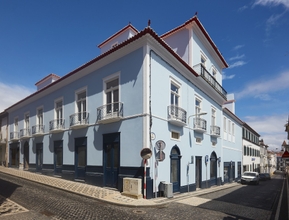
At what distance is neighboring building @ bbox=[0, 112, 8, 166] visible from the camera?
2671 cm

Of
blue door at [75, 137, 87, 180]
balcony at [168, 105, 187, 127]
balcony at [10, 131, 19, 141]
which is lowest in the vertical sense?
blue door at [75, 137, 87, 180]

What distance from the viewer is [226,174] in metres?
24.2

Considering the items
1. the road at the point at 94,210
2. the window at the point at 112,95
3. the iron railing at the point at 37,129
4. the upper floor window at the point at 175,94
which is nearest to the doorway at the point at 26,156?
the iron railing at the point at 37,129

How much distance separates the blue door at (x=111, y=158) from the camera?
12219 mm

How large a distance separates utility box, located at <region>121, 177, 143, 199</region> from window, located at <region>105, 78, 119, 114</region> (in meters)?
4.12

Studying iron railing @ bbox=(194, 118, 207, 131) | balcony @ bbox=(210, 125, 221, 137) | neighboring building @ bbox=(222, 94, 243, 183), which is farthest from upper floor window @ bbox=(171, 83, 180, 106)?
neighboring building @ bbox=(222, 94, 243, 183)

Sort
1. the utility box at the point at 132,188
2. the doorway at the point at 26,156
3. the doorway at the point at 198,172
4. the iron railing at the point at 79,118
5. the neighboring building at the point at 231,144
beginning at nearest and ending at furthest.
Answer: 1. the utility box at the point at 132,188
2. the iron railing at the point at 79,118
3. the doorway at the point at 198,172
4. the doorway at the point at 26,156
5. the neighboring building at the point at 231,144

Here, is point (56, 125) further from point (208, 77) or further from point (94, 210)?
point (208, 77)

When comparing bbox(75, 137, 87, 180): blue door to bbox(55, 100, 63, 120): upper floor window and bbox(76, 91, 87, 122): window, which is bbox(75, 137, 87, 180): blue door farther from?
bbox(55, 100, 63, 120): upper floor window

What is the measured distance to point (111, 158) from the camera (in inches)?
495

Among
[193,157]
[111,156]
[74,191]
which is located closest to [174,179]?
[193,157]

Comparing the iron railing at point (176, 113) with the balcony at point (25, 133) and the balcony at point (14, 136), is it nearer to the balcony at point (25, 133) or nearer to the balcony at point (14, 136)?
the balcony at point (25, 133)

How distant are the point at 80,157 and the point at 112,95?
530cm

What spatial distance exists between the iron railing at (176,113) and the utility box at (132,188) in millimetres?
4237
